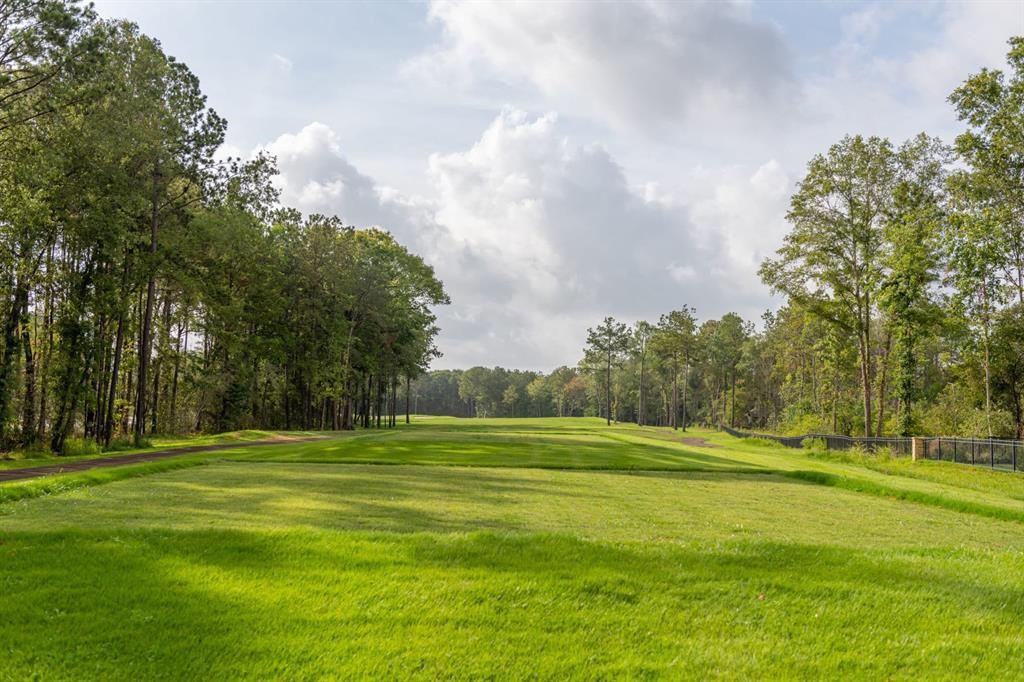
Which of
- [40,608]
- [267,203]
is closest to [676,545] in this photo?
[40,608]

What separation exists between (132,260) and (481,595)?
3330cm

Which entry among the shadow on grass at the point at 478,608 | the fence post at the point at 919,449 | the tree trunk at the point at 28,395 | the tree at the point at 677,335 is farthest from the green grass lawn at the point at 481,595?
the tree at the point at 677,335

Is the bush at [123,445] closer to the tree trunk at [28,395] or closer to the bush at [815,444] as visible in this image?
the tree trunk at [28,395]

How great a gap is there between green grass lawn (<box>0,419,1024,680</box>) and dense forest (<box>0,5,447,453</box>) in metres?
18.3

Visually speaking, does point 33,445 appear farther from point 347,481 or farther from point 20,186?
point 347,481

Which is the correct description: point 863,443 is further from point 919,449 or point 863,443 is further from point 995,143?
point 995,143

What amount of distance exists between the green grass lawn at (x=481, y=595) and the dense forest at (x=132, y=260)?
722 inches

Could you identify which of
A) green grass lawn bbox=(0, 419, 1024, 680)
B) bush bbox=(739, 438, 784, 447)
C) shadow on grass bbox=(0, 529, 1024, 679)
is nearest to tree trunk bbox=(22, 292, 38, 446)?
green grass lawn bbox=(0, 419, 1024, 680)

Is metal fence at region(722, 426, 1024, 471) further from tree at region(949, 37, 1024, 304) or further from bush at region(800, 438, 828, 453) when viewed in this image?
tree at region(949, 37, 1024, 304)

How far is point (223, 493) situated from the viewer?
13.2m

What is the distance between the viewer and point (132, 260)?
32812 mm

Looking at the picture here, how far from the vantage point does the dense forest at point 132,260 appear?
75.8ft

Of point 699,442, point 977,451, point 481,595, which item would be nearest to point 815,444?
point 977,451

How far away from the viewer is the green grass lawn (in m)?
5.13
